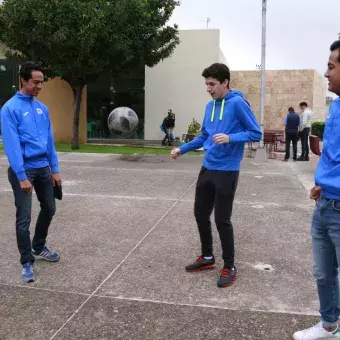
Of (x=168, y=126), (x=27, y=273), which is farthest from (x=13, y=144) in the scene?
(x=168, y=126)

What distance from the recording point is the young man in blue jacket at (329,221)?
2.58 m

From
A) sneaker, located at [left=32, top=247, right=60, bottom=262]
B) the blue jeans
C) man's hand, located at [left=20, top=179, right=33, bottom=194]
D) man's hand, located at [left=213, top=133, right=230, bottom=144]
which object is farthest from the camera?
sneaker, located at [left=32, top=247, right=60, bottom=262]

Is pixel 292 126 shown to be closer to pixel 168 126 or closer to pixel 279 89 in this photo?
pixel 168 126

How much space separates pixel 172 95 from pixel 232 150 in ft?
59.7

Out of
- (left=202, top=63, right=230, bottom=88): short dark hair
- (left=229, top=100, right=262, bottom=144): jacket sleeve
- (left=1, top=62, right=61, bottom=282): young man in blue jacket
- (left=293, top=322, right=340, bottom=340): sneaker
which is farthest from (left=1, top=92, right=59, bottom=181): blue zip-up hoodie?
(left=293, top=322, right=340, bottom=340): sneaker

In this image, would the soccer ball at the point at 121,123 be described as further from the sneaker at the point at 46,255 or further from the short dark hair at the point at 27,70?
the short dark hair at the point at 27,70

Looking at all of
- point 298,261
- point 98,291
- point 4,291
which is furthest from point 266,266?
point 4,291

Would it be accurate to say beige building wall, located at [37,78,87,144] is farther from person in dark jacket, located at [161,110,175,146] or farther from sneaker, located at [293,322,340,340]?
sneaker, located at [293,322,340,340]

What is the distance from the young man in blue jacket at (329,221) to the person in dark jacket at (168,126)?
1771 cm

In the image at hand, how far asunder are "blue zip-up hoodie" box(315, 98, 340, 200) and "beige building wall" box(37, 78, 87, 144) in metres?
19.2

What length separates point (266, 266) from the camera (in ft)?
14.3

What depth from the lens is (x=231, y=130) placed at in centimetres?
386

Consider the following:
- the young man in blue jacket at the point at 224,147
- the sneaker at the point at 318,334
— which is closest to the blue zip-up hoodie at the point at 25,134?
the young man in blue jacket at the point at 224,147

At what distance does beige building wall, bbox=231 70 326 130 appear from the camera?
25953 millimetres
